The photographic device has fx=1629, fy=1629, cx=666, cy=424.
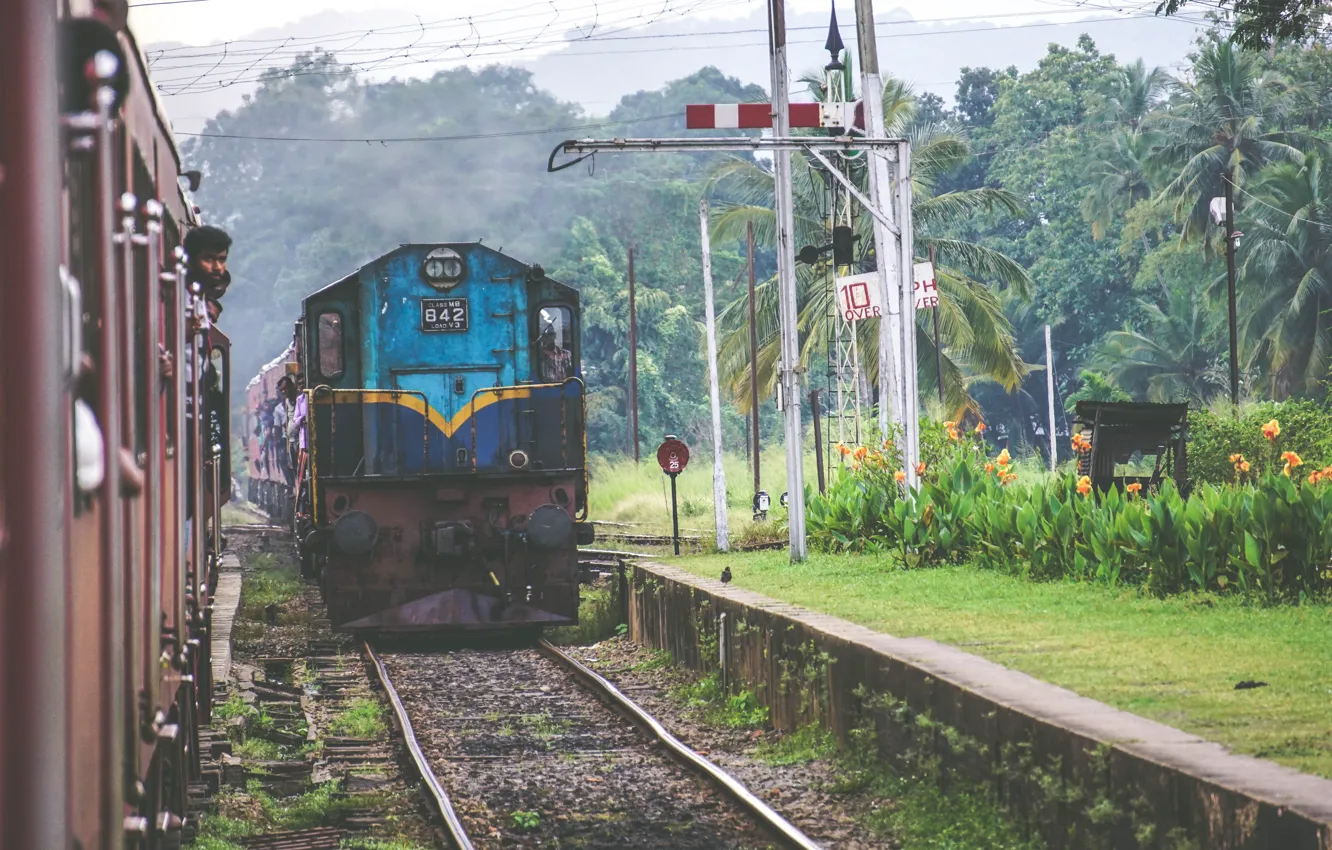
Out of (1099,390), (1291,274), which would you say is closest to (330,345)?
(1099,390)

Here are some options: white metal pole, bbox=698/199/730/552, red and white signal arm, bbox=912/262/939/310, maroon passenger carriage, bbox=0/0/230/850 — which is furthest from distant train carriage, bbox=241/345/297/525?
maroon passenger carriage, bbox=0/0/230/850

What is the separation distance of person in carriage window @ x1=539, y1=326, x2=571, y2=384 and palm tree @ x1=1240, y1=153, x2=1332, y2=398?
104 feet

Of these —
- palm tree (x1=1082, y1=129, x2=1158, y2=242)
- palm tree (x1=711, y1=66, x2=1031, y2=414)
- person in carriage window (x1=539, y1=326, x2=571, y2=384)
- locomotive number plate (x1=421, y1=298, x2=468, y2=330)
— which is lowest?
person in carriage window (x1=539, y1=326, x2=571, y2=384)

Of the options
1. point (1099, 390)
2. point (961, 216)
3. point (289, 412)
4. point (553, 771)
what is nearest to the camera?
point (553, 771)

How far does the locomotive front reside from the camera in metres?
15.2

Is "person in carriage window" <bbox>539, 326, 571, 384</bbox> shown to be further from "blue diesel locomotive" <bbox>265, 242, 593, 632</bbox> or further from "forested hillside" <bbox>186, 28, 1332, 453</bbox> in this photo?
"forested hillside" <bbox>186, 28, 1332, 453</bbox>

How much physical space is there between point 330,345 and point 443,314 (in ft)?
3.64

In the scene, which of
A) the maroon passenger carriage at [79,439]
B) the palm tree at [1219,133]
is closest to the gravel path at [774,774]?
the maroon passenger carriage at [79,439]

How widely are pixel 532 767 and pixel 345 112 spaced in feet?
207

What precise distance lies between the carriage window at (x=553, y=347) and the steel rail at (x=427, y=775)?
3.52 m

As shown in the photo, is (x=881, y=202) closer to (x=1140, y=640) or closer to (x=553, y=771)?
(x=1140, y=640)

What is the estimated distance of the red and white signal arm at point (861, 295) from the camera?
19.8 meters

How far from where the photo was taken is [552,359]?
51.9 ft

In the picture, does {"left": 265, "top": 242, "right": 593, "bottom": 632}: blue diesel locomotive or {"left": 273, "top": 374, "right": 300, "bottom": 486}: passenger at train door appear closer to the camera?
{"left": 265, "top": 242, "right": 593, "bottom": 632}: blue diesel locomotive
